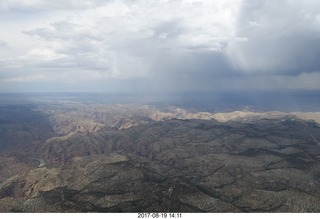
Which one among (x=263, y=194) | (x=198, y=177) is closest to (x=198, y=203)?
(x=263, y=194)

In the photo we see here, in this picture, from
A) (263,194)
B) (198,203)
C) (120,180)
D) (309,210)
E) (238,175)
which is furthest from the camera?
(238,175)

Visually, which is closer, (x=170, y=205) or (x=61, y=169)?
(x=170, y=205)

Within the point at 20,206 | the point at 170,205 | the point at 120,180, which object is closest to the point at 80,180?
the point at 120,180

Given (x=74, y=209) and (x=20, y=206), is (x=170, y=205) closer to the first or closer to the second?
(x=74, y=209)

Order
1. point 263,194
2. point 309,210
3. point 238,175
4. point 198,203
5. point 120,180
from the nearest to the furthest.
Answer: point 309,210, point 198,203, point 263,194, point 120,180, point 238,175

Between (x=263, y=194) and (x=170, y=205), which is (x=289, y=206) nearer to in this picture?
(x=263, y=194)


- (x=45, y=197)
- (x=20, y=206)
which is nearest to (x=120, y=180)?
(x=45, y=197)

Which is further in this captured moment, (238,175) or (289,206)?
(238,175)

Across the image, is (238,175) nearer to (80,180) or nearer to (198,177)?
(198,177)

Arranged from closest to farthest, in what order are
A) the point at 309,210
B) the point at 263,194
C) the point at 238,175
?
the point at 309,210
the point at 263,194
the point at 238,175
